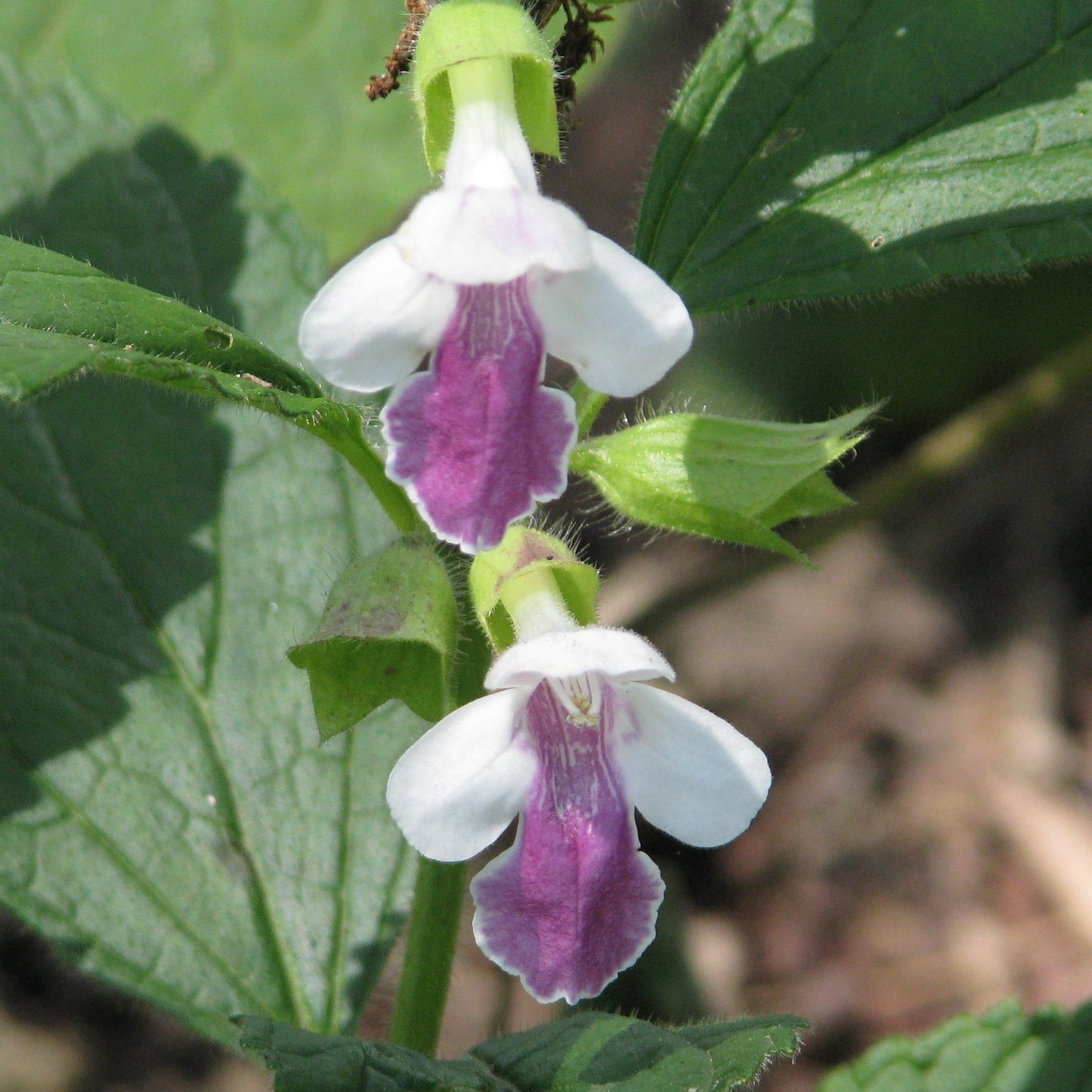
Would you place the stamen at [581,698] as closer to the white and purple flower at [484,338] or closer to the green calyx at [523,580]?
the green calyx at [523,580]

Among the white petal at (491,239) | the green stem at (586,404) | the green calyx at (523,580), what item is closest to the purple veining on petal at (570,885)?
the green calyx at (523,580)

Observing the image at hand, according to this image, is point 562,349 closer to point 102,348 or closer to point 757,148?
point 102,348

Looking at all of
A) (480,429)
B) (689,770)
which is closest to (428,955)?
(689,770)

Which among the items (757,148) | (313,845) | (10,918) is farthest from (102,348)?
(10,918)

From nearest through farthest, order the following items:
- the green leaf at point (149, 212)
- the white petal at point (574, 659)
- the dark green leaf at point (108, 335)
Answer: the dark green leaf at point (108, 335) → the white petal at point (574, 659) → the green leaf at point (149, 212)

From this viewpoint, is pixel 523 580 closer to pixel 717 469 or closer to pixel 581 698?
pixel 581 698

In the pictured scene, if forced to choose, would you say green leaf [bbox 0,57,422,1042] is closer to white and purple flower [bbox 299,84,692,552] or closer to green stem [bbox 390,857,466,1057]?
green stem [bbox 390,857,466,1057]
